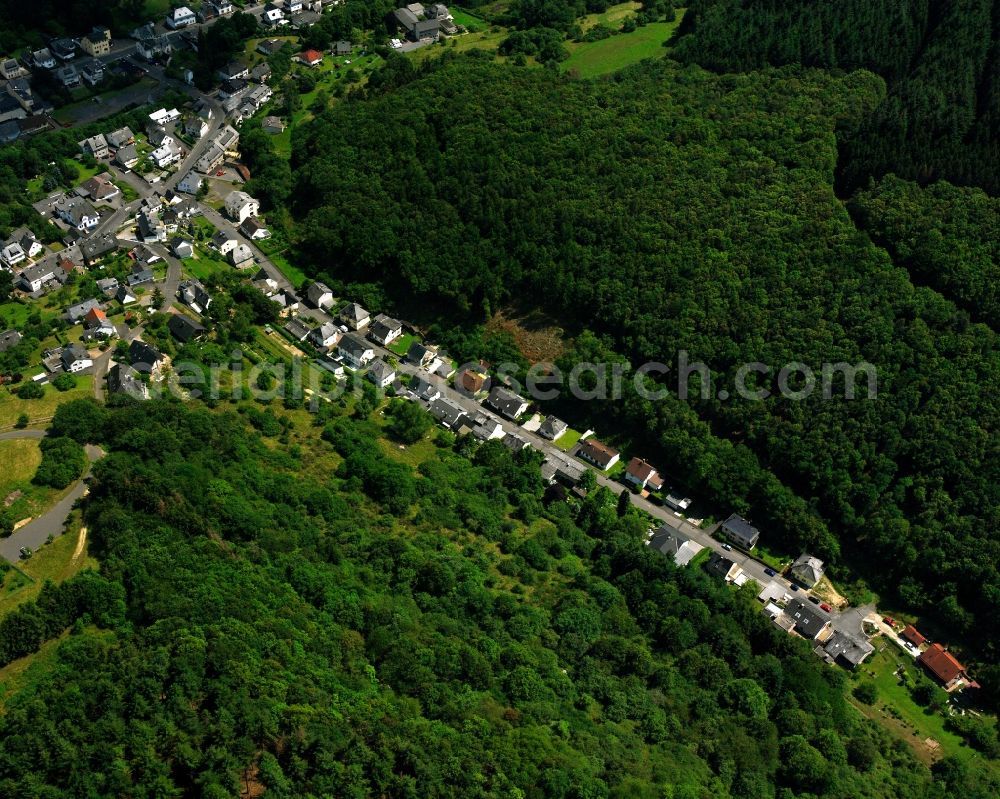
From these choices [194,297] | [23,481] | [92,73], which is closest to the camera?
[23,481]

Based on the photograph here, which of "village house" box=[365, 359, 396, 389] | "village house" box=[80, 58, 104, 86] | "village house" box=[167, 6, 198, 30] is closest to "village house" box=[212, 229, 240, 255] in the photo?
"village house" box=[365, 359, 396, 389]

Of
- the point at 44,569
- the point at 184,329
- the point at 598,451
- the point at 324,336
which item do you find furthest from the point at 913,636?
the point at 184,329

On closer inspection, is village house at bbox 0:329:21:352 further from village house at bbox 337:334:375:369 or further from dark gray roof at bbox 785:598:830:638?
dark gray roof at bbox 785:598:830:638

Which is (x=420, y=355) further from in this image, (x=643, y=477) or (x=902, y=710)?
(x=902, y=710)

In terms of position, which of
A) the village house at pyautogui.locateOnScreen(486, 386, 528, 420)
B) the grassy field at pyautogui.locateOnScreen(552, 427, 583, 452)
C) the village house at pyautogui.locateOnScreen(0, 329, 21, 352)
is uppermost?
the village house at pyautogui.locateOnScreen(0, 329, 21, 352)

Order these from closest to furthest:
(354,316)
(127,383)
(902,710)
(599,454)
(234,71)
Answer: (902,710) < (127,383) < (599,454) < (354,316) < (234,71)

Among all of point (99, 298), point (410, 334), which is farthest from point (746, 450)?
point (99, 298)

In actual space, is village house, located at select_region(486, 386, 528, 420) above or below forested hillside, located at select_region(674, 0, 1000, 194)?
below

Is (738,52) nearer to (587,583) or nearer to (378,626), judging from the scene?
(587,583)
